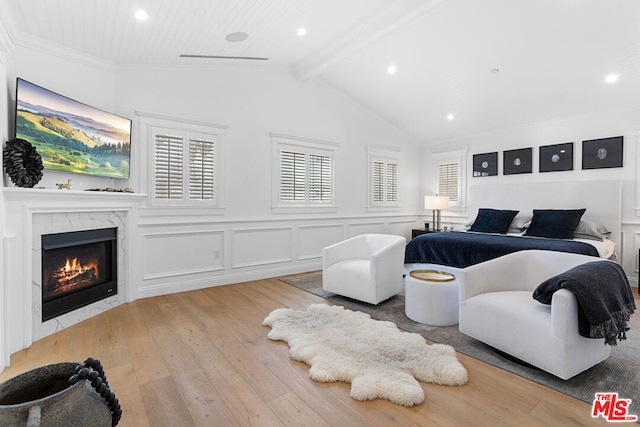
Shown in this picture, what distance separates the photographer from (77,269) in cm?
321

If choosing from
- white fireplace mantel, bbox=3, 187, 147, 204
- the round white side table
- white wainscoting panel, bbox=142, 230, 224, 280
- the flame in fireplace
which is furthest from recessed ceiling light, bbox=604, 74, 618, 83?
the flame in fireplace

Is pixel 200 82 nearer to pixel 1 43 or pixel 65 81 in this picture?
pixel 65 81

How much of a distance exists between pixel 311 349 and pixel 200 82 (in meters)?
3.67

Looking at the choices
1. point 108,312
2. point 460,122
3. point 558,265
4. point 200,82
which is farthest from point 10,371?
point 460,122

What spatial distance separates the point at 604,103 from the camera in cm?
449

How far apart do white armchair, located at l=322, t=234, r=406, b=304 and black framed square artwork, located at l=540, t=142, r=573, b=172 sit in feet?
10.5

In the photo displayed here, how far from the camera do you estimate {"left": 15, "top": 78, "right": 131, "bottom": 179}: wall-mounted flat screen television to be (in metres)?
2.76

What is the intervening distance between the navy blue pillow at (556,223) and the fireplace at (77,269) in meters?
5.51

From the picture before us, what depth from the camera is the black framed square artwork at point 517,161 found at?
5.43m

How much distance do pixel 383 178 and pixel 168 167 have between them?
13.2ft

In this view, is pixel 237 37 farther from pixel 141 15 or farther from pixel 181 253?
pixel 181 253

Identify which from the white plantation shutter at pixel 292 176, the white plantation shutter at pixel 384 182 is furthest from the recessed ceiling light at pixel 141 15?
the white plantation shutter at pixel 384 182

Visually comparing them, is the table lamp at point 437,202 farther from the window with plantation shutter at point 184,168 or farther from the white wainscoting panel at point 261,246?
the window with plantation shutter at point 184,168

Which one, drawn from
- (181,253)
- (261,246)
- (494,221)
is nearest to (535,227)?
(494,221)
